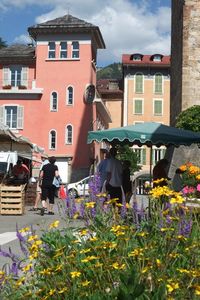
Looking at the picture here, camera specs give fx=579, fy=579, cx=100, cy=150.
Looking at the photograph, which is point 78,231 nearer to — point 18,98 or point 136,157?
point 18,98

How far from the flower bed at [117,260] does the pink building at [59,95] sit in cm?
4377

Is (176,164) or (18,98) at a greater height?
(18,98)

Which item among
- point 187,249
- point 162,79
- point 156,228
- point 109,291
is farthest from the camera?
point 162,79

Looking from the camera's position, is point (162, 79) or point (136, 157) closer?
point (136, 157)

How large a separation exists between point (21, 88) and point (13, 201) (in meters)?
34.2

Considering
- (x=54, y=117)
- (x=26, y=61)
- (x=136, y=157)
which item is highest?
(x=26, y=61)

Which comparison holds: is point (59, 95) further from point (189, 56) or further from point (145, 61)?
point (189, 56)

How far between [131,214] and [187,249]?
121 cm

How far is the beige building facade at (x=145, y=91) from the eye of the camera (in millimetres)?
68688

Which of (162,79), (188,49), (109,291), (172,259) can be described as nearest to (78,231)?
(172,259)

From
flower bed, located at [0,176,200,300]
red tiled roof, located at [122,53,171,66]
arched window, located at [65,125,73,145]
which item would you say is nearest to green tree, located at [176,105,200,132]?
flower bed, located at [0,176,200,300]

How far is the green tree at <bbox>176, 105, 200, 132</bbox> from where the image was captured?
20.4 m

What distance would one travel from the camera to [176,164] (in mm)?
24172

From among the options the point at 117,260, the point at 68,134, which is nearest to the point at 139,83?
the point at 68,134
